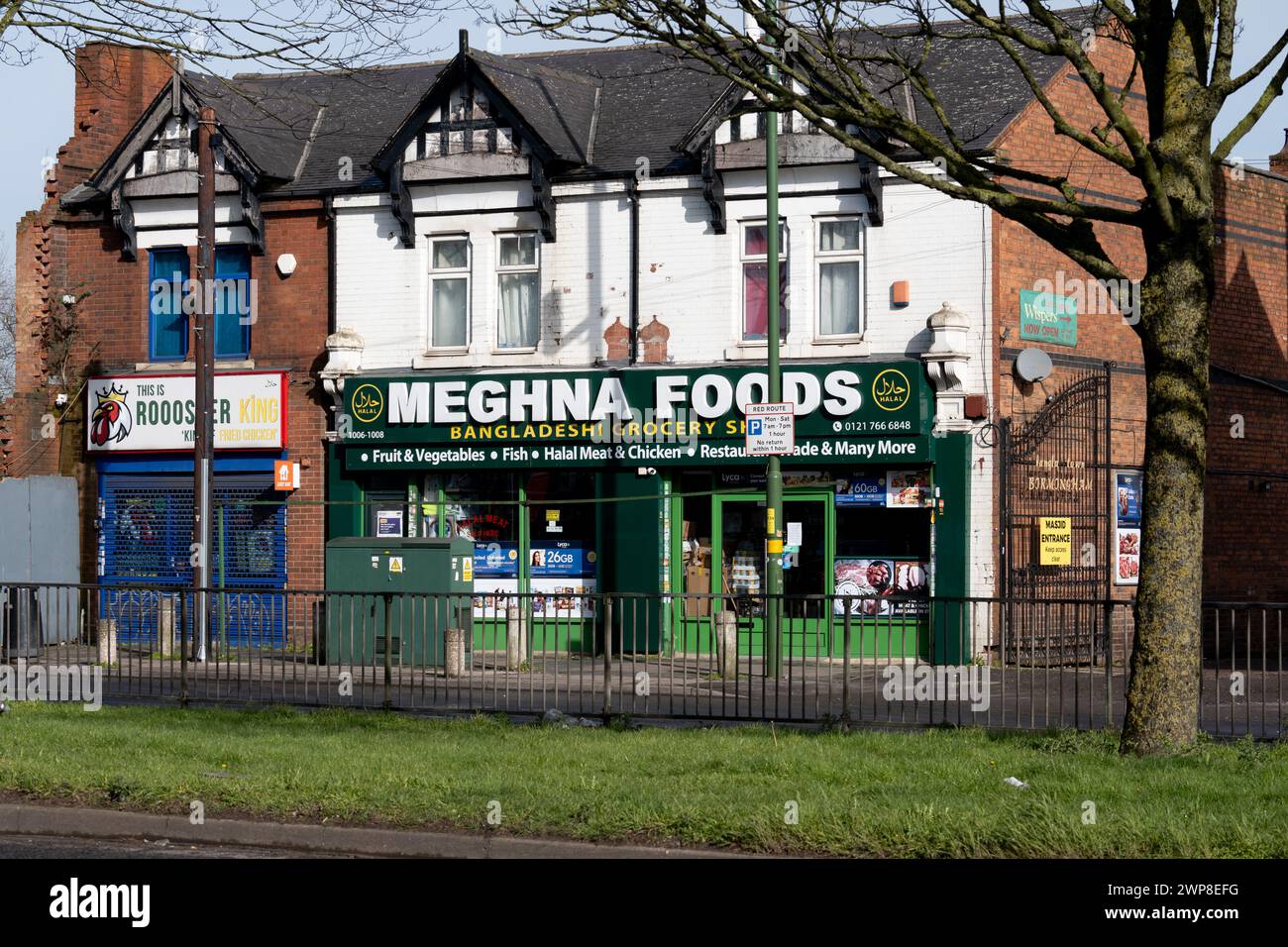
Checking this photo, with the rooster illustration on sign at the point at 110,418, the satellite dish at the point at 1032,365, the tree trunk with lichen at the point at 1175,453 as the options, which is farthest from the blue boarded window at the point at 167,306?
the tree trunk with lichen at the point at 1175,453

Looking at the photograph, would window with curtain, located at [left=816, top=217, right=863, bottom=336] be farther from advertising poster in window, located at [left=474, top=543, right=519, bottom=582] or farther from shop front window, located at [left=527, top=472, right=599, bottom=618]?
advertising poster in window, located at [left=474, top=543, right=519, bottom=582]

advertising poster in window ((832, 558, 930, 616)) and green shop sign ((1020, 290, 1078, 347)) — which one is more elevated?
green shop sign ((1020, 290, 1078, 347))

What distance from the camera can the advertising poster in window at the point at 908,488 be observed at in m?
22.2

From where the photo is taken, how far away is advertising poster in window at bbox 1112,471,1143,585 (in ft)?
76.5

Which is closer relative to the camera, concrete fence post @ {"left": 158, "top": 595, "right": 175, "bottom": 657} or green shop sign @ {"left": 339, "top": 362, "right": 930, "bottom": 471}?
concrete fence post @ {"left": 158, "top": 595, "right": 175, "bottom": 657}

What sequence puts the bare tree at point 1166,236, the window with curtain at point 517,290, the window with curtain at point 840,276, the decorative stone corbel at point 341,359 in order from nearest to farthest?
the bare tree at point 1166,236 < the window with curtain at point 840,276 < the window with curtain at point 517,290 < the decorative stone corbel at point 341,359

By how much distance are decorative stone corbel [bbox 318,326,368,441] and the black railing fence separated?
8008 millimetres

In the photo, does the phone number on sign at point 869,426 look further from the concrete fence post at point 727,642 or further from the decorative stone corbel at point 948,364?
the concrete fence post at point 727,642

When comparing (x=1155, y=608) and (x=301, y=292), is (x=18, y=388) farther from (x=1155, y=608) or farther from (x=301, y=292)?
(x=1155, y=608)

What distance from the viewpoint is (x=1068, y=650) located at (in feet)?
46.3

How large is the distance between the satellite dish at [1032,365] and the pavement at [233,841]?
46.0 feet

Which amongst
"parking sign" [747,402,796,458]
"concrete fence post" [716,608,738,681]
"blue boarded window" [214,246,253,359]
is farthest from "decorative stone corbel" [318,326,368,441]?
"concrete fence post" [716,608,738,681]
